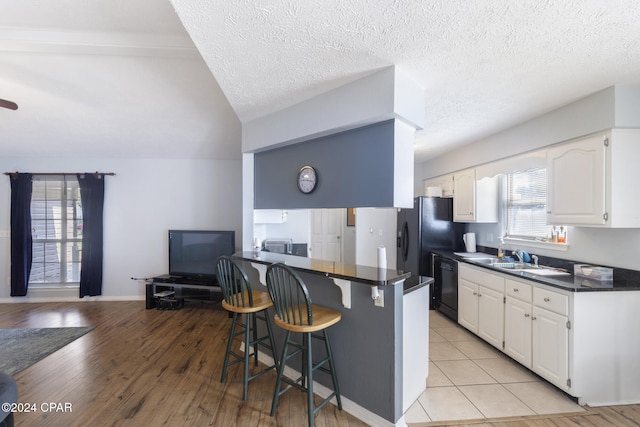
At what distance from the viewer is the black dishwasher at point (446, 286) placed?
353cm

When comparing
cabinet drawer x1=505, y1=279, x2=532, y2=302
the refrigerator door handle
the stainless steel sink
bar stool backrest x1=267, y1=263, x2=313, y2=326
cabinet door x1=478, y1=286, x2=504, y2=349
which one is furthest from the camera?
the refrigerator door handle

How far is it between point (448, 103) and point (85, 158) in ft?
18.2

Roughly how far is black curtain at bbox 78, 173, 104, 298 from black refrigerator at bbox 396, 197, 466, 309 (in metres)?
4.90

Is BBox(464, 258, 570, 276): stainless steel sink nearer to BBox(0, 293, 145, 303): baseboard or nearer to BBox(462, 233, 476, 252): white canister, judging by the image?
BBox(462, 233, 476, 252): white canister

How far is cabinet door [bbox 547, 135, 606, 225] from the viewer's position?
2229 mm

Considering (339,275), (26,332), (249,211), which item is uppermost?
(249,211)

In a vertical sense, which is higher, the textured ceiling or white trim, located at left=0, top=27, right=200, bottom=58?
white trim, located at left=0, top=27, right=200, bottom=58

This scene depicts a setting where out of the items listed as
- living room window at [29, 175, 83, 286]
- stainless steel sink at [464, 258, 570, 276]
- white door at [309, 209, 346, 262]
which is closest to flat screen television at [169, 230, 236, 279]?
white door at [309, 209, 346, 262]

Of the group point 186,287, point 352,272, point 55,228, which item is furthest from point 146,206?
point 352,272

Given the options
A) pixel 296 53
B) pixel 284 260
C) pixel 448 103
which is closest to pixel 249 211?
pixel 284 260

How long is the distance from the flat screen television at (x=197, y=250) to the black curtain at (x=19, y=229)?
2.42 metres

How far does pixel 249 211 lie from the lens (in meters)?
3.04

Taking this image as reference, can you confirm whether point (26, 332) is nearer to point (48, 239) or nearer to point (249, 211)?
point (48, 239)

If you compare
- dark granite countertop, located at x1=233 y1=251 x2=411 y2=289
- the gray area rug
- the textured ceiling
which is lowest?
the gray area rug
